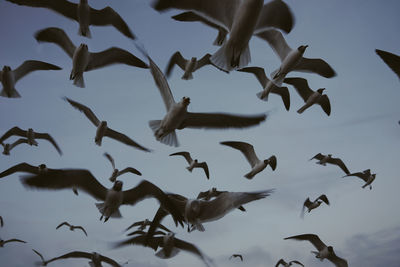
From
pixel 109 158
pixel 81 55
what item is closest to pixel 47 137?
pixel 109 158

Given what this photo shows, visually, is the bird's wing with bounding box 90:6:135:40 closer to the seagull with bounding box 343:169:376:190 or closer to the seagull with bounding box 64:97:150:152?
the seagull with bounding box 64:97:150:152

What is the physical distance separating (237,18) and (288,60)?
3.31 m

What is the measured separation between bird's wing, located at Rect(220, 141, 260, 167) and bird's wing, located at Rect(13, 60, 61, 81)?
608 cm

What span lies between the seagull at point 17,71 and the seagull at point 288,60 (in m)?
6.52

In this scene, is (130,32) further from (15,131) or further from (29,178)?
(15,131)

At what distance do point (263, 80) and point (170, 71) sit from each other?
361 centimetres

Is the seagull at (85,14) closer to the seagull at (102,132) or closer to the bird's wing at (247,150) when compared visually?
the seagull at (102,132)

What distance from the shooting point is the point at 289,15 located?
8.38 m

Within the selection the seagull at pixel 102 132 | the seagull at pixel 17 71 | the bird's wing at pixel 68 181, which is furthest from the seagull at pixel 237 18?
the seagull at pixel 17 71

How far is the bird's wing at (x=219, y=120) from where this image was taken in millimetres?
8148

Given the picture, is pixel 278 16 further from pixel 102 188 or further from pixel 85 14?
pixel 102 188

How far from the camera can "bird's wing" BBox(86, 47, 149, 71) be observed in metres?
10.2

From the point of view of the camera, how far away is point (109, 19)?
34.8 ft

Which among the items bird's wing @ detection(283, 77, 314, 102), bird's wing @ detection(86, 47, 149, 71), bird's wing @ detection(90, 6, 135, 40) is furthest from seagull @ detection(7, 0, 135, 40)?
bird's wing @ detection(283, 77, 314, 102)
